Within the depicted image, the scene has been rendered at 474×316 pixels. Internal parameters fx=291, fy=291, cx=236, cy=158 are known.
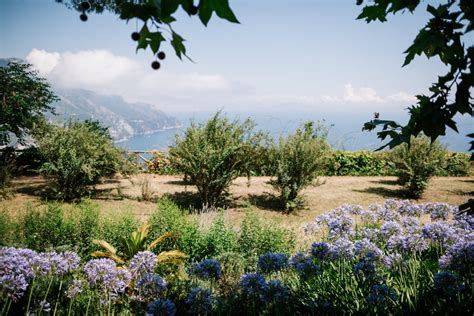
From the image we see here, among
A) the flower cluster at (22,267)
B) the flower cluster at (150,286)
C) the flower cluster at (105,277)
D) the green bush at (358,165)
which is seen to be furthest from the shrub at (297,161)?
the green bush at (358,165)

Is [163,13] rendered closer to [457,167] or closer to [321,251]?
[321,251]

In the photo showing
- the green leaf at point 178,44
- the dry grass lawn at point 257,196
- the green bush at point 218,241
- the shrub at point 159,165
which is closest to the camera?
the green leaf at point 178,44

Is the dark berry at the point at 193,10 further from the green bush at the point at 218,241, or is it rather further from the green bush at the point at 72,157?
the green bush at the point at 72,157

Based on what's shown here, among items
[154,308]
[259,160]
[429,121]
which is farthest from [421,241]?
[259,160]

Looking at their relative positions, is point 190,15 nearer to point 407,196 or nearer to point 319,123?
point 319,123

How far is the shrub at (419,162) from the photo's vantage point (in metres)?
12.1

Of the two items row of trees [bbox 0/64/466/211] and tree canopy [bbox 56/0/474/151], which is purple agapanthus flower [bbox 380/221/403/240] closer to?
tree canopy [bbox 56/0/474/151]

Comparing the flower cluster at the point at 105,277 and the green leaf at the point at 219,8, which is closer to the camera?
the green leaf at the point at 219,8

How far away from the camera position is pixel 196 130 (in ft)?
35.2

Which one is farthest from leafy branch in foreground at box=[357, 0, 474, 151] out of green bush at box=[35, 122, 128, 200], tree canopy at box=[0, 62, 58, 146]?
tree canopy at box=[0, 62, 58, 146]

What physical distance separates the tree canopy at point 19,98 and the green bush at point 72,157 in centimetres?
742

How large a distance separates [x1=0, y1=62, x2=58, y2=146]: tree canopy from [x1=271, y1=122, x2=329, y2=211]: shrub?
1448 centimetres

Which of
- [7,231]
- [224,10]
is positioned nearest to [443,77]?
[224,10]

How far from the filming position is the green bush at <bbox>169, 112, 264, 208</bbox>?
34.4 feet
